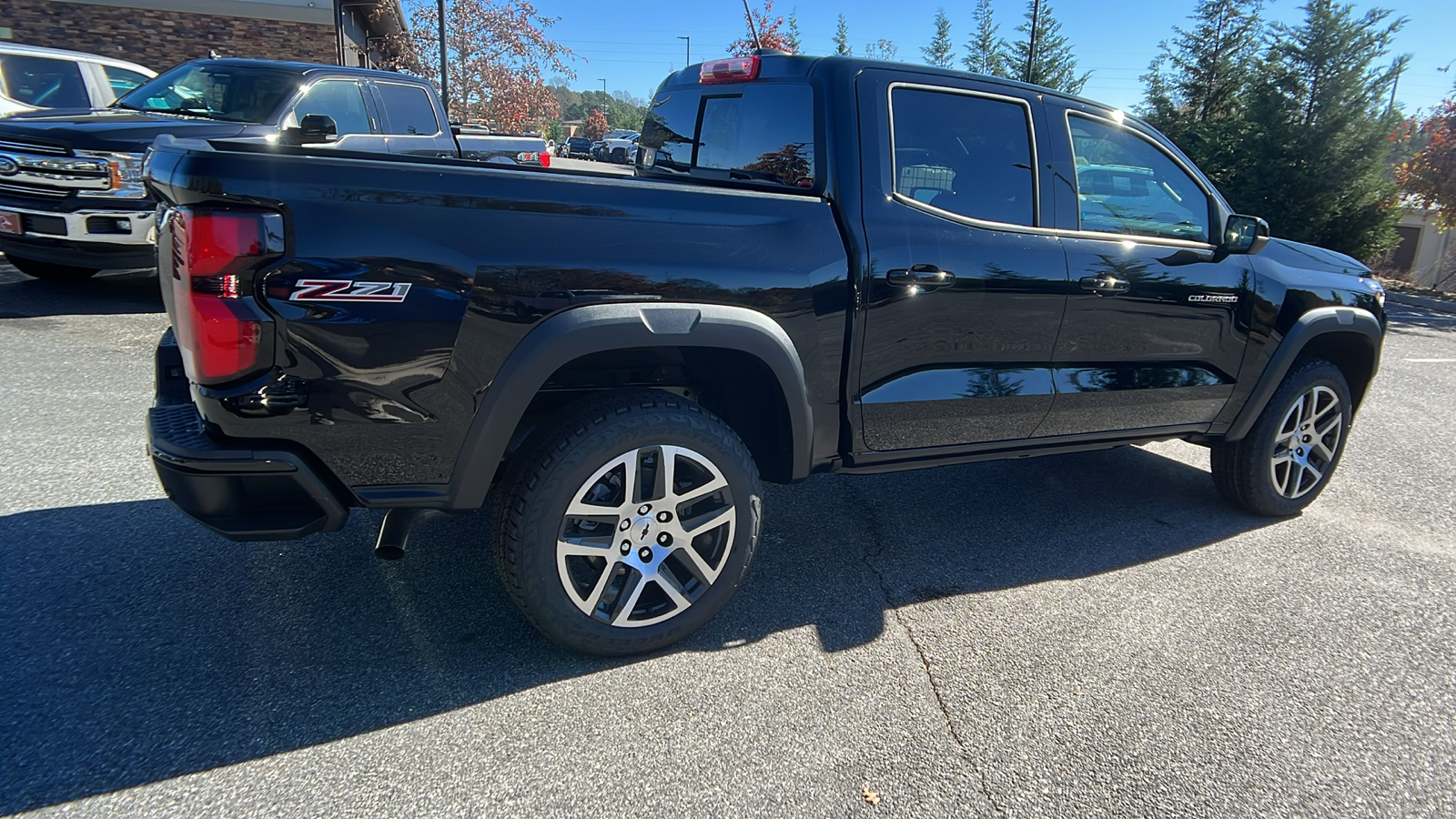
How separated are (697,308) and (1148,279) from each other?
2092mm

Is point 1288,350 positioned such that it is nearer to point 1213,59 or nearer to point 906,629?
point 906,629

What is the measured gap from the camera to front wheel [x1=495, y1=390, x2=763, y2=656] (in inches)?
104

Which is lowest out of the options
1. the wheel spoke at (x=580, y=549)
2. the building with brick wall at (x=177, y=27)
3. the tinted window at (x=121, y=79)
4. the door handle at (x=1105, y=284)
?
the wheel spoke at (x=580, y=549)

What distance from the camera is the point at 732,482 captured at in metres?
2.88

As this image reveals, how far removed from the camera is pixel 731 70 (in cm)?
359

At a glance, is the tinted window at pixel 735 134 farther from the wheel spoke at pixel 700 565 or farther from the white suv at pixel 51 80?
the white suv at pixel 51 80

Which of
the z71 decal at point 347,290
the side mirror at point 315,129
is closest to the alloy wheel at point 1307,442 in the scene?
the z71 decal at point 347,290

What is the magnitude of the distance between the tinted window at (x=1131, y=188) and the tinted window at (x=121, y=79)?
35.1 feet

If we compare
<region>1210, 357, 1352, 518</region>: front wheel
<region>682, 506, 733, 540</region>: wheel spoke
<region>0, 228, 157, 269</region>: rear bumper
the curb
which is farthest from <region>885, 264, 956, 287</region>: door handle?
the curb

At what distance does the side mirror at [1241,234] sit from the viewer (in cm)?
385

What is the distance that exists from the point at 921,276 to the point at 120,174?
21.2 feet

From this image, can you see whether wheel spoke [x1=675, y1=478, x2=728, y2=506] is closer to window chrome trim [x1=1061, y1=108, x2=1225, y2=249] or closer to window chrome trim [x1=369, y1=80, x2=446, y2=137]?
window chrome trim [x1=1061, y1=108, x2=1225, y2=249]

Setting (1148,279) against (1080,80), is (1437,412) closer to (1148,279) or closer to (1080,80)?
(1148,279)

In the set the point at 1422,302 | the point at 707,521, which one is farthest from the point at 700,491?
the point at 1422,302
